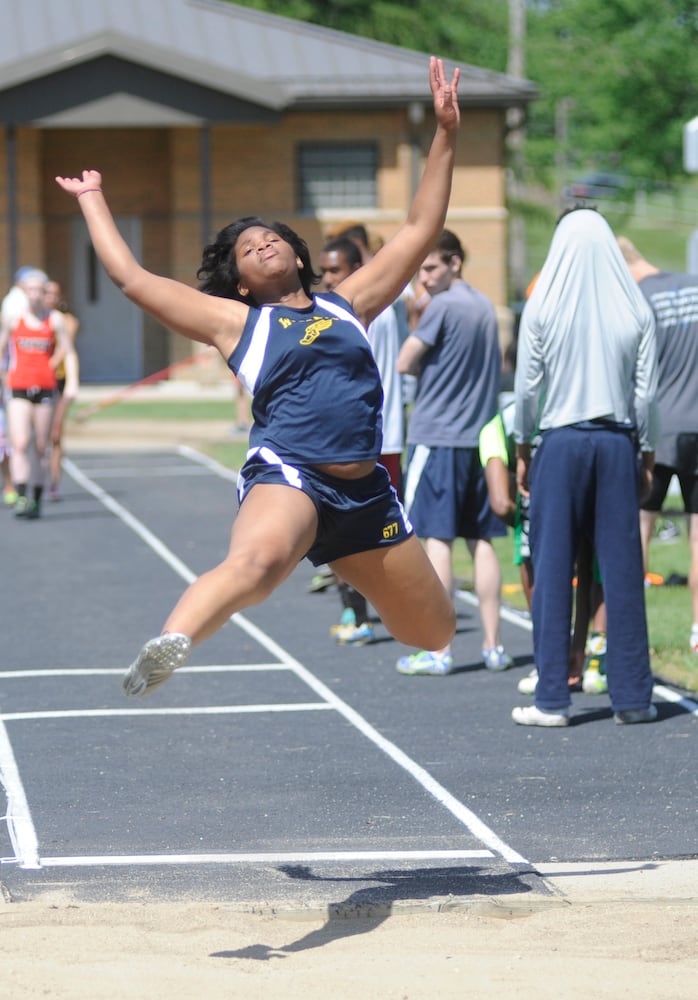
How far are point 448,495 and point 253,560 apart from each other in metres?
4.24

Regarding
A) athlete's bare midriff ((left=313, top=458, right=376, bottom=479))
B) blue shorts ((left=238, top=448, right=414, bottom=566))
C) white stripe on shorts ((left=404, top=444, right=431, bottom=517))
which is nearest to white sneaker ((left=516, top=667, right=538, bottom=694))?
white stripe on shorts ((left=404, top=444, right=431, bottom=517))

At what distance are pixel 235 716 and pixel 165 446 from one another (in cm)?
1476

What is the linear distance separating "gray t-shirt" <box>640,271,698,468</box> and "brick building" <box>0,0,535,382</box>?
2127cm

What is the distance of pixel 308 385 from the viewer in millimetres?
5023

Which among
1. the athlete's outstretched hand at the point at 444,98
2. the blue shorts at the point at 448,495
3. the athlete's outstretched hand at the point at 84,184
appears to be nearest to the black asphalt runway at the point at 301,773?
the blue shorts at the point at 448,495

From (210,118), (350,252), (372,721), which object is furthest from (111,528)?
(210,118)

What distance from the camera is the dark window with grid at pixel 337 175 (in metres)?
31.4

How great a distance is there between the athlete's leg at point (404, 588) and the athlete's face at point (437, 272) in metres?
3.62

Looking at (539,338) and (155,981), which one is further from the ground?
(539,338)

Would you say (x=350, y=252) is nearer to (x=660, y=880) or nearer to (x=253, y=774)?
(x=253, y=774)

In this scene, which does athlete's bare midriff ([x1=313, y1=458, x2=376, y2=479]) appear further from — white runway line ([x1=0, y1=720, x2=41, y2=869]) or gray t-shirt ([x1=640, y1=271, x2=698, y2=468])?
gray t-shirt ([x1=640, y1=271, x2=698, y2=468])

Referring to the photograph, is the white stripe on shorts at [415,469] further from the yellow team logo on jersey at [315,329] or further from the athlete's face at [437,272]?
the yellow team logo on jersey at [315,329]

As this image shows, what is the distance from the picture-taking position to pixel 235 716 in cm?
786

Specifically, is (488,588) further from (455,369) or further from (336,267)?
(336,267)
